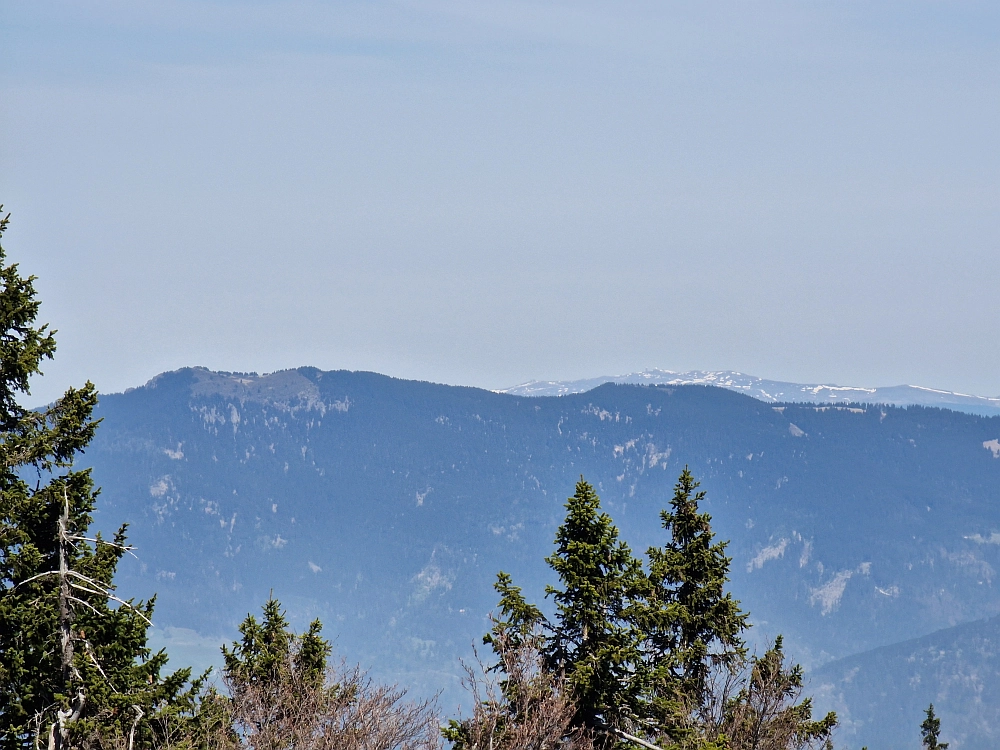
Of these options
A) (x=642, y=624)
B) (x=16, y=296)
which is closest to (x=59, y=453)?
(x=16, y=296)

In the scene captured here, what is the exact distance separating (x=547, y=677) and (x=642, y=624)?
3.49m

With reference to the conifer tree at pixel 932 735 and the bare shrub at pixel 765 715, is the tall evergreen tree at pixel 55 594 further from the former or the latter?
the conifer tree at pixel 932 735

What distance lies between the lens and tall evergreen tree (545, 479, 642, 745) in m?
33.9

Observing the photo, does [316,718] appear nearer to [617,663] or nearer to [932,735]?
[617,663]

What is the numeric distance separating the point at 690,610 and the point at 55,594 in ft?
66.1

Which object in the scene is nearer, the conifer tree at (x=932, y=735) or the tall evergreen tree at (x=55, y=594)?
the tall evergreen tree at (x=55, y=594)

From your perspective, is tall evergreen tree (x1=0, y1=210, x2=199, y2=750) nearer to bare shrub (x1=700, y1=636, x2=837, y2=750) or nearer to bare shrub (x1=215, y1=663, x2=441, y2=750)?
bare shrub (x1=215, y1=663, x2=441, y2=750)

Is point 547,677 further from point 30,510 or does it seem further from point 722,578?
point 30,510

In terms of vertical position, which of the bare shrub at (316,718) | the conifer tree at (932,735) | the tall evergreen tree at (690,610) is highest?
the conifer tree at (932,735)

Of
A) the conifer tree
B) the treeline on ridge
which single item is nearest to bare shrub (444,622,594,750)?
the treeline on ridge

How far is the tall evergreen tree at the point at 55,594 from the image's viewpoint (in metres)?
27.1

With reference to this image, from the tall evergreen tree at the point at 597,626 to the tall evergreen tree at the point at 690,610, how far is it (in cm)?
220

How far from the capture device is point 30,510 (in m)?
27.7

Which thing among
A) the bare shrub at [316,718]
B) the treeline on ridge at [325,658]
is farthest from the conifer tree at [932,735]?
the bare shrub at [316,718]
